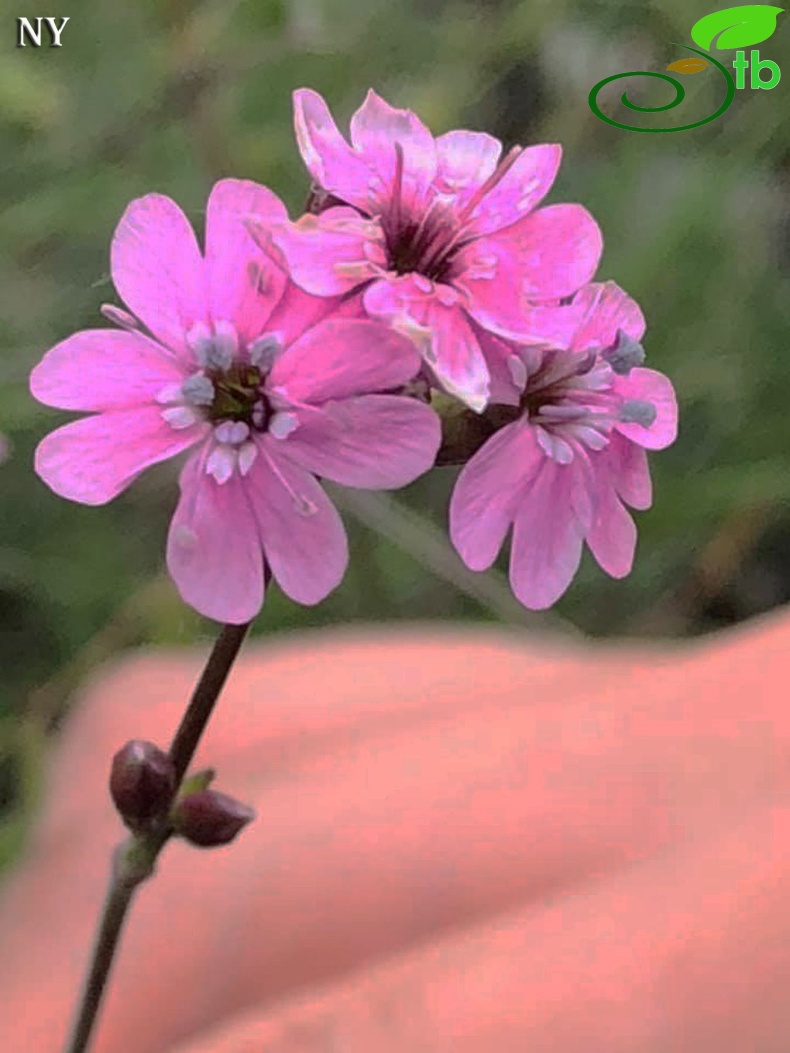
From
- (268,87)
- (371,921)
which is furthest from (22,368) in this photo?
(371,921)

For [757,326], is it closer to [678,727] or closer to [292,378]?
[678,727]

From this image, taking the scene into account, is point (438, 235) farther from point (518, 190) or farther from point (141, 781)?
point (141, 781)

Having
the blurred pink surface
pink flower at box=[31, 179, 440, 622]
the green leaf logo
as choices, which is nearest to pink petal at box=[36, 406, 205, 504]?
pink flower at box=[31, 179, 440, 622]

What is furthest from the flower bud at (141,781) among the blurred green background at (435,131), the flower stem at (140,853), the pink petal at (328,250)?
the blurred green background at (435,131)

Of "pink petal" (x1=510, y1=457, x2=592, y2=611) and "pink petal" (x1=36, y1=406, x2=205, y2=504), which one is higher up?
"pink petal" (x1=36, y1=406, x2=205, y2=504)

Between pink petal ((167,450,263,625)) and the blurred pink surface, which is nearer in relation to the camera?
pink petal ((167,450,263,625))

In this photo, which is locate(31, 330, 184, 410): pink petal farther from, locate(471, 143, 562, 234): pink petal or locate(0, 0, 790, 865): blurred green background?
locate(0, 0, 790, 865): blurred green background

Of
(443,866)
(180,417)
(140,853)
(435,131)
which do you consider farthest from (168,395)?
(435,131)
